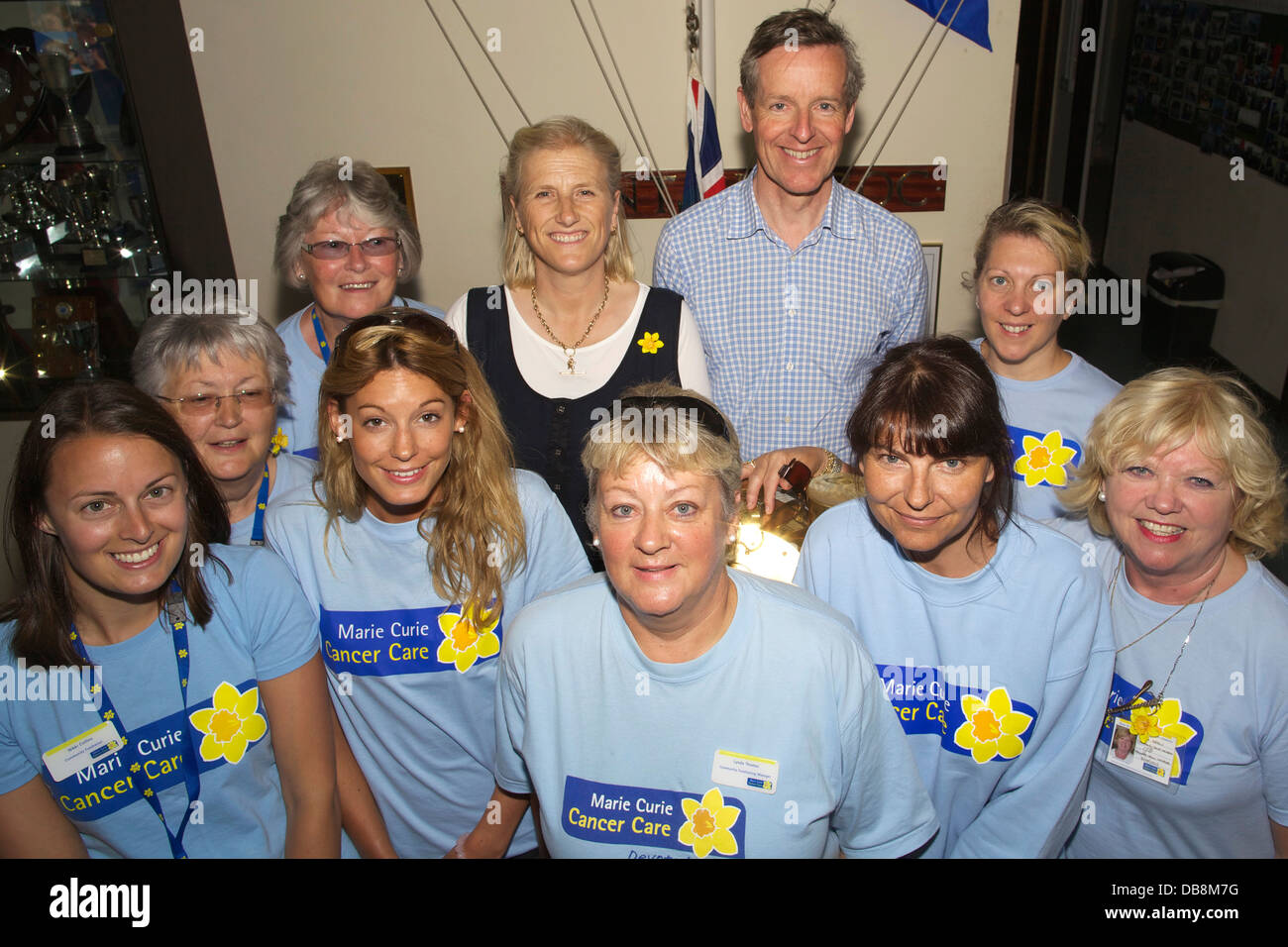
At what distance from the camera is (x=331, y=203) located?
245 centimetres

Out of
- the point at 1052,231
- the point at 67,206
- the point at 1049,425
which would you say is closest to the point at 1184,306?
the point at 1052,231

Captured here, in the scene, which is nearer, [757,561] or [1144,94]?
[757,561]

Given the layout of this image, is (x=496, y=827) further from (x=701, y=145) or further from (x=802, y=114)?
(x=701, y=145)

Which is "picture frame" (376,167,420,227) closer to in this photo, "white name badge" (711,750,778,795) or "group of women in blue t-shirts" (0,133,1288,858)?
"group of women in blue t-shirts" (0,133,1288,858)

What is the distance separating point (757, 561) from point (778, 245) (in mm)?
1100

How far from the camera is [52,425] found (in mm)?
1604

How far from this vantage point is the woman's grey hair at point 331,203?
246 cm

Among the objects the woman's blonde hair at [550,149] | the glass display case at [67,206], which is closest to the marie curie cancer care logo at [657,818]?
the woman's blonde hair at [550,149]

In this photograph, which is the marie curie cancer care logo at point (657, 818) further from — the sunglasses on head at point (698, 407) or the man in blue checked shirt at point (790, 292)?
the man in blue checked shirt at point (790, 292)

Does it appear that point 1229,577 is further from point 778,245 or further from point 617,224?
point 617,224

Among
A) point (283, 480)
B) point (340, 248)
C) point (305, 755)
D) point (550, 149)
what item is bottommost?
point (305, 755)

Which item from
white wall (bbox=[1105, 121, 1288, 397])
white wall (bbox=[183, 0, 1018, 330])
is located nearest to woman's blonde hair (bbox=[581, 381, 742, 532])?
white wall (bbox=[183, 0, 1018, 330])

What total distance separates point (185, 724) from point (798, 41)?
2224 millimetres

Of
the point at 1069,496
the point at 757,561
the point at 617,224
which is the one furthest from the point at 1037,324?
the point at 617,224
